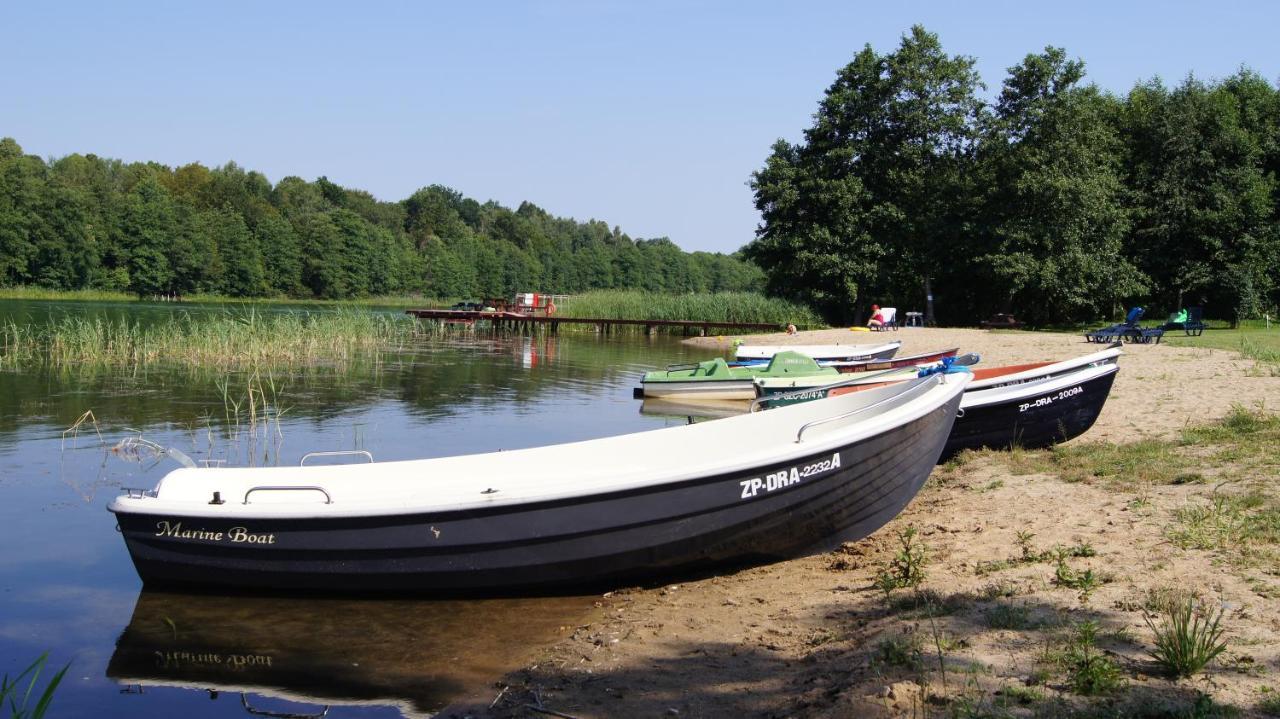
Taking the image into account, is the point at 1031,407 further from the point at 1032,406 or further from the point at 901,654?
the point at 901,654

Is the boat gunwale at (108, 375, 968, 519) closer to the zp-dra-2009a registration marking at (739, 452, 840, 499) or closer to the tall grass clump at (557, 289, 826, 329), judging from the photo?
the zp-dra-2009a registration marking at (739, 452, 840, 499)

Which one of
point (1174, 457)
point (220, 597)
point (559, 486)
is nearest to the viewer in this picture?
point (559, 486)

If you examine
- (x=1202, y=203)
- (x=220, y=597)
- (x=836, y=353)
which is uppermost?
(x=1202, y=203)

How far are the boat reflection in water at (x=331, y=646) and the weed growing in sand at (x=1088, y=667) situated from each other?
3.21 metres

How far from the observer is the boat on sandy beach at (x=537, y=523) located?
273 inches

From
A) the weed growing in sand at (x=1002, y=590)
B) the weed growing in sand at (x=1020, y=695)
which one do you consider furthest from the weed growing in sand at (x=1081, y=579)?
the weed growing in sand at (x=1020, y=695)

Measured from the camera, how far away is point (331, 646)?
677cm

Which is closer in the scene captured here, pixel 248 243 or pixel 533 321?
pixel 533 321

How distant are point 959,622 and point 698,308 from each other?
46.0 metres

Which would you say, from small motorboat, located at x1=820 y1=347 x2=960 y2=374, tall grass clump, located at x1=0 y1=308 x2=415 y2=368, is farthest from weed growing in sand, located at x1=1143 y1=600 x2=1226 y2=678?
tall grass clump, located at x1=0 y1=308 x2=415 y2=368

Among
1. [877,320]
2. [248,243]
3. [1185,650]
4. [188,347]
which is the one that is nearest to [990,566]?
[1185,650]

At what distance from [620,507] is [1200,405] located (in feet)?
29.5

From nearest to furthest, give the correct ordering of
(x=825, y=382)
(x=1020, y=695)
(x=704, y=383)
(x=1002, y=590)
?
1. (x=1020, y=695)
2. (x=1002, y=590)
3. (x=825, y=382)
4. (x=704, y=383)

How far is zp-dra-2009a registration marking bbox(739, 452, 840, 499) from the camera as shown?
704cm
